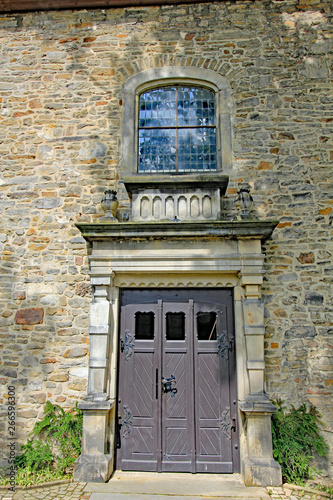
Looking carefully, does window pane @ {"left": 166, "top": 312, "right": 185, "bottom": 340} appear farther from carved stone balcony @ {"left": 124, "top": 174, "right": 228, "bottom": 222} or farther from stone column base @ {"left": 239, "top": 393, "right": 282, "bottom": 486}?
carved stone balcony @ {"left": 124, "top": 174, "right": 228, "bottom": 222}

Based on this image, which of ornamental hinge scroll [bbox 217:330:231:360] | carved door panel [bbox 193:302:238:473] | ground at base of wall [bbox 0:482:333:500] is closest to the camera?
ground at base of wall [bbox 0:482:333:500]

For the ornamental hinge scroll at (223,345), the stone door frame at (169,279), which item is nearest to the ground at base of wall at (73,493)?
the stone door frame at (169,279)

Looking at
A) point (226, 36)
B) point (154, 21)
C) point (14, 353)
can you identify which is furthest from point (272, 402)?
point (154, 21)

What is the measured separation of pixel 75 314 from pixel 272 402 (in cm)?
287

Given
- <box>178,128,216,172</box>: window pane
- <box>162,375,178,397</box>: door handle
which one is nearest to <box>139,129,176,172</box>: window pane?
<box>178,128,216,172</box>: window pane

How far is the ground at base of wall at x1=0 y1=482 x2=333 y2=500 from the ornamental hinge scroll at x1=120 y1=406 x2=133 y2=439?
0.72 metres

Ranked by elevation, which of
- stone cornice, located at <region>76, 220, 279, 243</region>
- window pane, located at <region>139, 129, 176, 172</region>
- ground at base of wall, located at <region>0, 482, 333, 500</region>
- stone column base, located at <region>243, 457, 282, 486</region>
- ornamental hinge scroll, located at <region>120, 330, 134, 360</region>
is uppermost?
window pane, located at <region>139, 129, 176, 172</region>

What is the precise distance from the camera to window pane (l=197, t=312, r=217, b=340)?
189 inches

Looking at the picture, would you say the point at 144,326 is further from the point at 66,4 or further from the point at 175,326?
the point at 66,4

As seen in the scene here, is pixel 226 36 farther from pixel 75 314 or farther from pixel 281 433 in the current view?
pixel 281 433

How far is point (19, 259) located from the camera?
5172mm

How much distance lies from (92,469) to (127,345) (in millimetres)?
1482

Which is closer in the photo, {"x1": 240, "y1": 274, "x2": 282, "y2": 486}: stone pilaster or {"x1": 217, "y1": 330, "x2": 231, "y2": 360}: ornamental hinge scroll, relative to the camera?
{"x1": 240, "y1": 274, "x2": 282, "y2": 486}: stone pilaster

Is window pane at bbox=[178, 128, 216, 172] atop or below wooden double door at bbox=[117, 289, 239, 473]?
atop
